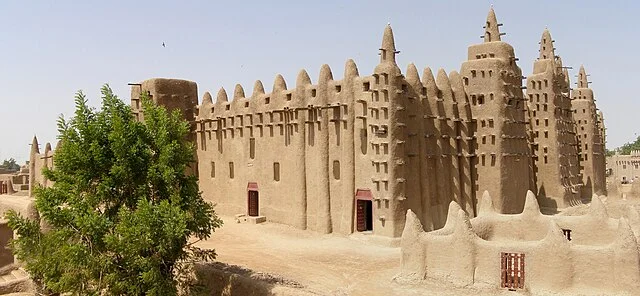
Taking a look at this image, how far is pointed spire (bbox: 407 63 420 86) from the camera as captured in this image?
28484 millimetres

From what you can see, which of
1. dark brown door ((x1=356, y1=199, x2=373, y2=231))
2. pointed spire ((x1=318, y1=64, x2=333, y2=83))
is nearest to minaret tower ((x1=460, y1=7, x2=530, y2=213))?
dark brown door ((x1=356, y1=199, x2=373, y2=231))

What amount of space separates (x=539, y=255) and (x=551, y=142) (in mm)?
20058

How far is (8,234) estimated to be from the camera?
2023 cm

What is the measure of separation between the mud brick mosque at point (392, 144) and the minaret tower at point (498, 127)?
6 cm

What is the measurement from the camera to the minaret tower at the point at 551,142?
110 ft

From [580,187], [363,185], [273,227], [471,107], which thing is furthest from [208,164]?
[580,187]

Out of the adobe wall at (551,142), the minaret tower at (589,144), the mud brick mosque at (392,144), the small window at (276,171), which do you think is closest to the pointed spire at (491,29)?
the mud brick mosque at (392,144)

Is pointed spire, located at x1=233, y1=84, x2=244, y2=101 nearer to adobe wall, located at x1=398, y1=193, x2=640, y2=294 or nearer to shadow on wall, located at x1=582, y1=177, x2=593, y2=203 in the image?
adobe wall, located at x1=398, y1=193, x2=640, y2=294

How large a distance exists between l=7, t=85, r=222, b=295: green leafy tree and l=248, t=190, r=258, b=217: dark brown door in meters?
16.1

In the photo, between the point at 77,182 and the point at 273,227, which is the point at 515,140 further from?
the point at 77,182

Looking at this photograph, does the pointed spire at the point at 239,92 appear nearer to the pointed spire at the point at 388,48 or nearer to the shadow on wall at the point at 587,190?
the pointed spire at the point at 388,48

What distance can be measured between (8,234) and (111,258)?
6.69 m

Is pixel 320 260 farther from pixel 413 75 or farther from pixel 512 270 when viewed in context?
pixel 413 75

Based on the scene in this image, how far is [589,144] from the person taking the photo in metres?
40.8
